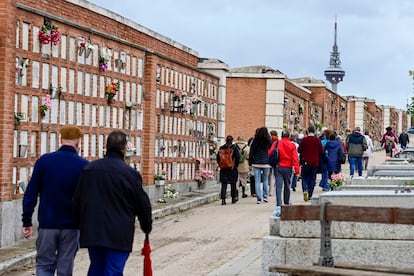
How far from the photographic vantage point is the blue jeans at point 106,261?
328 inches

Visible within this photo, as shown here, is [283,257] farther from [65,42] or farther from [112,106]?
[112,106]

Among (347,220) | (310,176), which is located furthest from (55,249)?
(310,176)

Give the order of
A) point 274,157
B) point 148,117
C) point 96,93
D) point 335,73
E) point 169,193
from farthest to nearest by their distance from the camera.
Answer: point 335,73 < point 169,193 < point 148,117 < point 274,157 < point 96,93

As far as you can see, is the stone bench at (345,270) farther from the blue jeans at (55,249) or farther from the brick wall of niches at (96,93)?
the brick wall of niches at (96,93)

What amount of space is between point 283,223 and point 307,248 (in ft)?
1.11

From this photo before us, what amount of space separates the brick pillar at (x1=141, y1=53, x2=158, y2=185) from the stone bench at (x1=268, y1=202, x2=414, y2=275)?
12719 mm

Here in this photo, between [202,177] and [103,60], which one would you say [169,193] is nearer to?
[202,177]

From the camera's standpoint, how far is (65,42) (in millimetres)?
16219

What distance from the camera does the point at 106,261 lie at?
8367 millimetres

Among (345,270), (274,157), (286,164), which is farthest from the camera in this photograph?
(274,157)

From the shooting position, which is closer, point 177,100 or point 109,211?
point 109,211

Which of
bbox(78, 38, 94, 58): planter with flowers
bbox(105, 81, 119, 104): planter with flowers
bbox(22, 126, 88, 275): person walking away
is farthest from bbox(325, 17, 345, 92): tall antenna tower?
bbox(22, 126, 88, 275): person walking away

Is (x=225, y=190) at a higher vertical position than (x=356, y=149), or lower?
lower

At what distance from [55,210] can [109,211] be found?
77 cm
